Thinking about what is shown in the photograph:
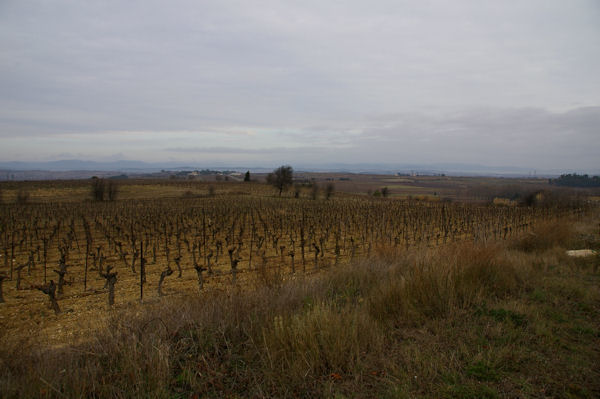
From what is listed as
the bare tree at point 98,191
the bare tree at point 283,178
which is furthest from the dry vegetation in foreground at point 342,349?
the bare tree at point 283,178

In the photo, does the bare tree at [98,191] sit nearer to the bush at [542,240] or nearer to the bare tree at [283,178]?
the bare tree at [283,178]

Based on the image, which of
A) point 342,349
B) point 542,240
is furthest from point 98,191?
point 542,240

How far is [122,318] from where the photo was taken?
12.5ft

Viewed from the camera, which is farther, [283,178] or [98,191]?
[283,178]

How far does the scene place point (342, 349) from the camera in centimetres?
317

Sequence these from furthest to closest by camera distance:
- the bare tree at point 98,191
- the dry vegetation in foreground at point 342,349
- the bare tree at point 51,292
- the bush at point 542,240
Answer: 1. the bare tree at point 98,191
2. the bush at point 542,240
3. the bare tree at point 51,292
4. the dry vegetation in foreground at point 342,349

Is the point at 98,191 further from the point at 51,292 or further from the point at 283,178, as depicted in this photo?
the point at 51,292

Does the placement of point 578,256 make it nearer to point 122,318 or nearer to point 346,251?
point 346,251

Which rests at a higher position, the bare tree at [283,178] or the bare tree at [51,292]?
the bare tree at [283,178]

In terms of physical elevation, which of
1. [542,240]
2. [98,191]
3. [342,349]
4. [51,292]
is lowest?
[51,292]

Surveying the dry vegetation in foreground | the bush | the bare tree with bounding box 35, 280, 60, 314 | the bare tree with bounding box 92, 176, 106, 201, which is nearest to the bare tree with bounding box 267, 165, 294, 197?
the bare tree with bounding box 92, 176, 106, 201

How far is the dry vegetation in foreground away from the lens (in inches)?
108

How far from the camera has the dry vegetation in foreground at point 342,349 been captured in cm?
274

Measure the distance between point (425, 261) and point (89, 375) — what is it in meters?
5.08
